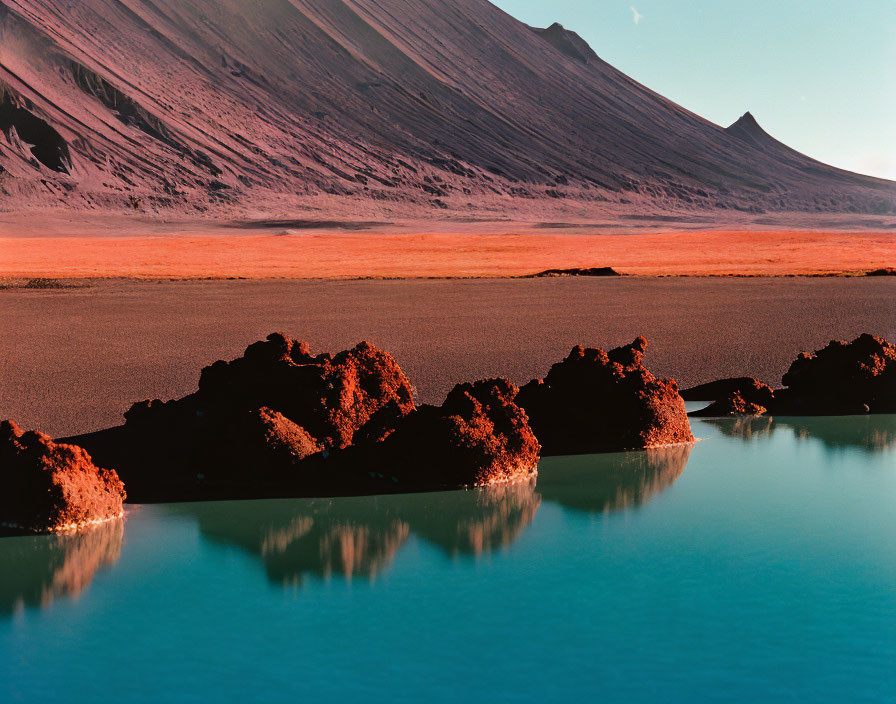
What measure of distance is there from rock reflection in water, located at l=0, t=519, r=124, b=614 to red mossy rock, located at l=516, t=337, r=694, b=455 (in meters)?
3.26

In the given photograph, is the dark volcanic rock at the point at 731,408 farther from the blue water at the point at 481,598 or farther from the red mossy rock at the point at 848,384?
the blue water at the point at 481,598

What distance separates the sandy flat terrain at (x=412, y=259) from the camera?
3178cm

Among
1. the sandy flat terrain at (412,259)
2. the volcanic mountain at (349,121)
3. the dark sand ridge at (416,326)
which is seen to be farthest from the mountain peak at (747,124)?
the dark sand ridge at (416,326)

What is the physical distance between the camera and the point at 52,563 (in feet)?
18.6

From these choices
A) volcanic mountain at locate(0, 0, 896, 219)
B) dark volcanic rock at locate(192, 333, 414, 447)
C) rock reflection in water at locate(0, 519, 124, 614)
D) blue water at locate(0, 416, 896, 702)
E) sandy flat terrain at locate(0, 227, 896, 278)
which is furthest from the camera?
volcanic mountain at locate(0, 0, 896, 219)

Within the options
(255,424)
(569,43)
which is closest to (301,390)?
(255,424)

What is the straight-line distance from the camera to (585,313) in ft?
59.9

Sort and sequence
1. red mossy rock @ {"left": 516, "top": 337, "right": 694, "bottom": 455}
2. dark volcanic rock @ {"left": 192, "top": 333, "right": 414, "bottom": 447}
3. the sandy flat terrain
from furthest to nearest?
the sandy flat terrain < red mossy rock @ {"left": 516, "top": 337, "right": 694, "bottom": 455} < dark volcanic rock @ {"left": 192, "top": 333, "right": 414, "bottom": 447}

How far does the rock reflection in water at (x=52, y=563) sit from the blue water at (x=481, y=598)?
0.01 m

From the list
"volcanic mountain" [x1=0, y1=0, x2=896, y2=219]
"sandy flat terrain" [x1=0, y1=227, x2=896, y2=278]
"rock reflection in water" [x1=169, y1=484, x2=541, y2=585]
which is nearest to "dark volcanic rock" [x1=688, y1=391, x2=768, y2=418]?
"rock reflection in water" [x1=169, y1=484, x2=541, y2=585]

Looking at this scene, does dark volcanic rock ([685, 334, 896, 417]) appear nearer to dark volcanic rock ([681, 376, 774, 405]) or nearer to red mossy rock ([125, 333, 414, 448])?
dark volcanic rock ([681, 376, 774, 405])

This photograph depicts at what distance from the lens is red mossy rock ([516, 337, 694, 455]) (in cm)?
813

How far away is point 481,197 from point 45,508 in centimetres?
9548

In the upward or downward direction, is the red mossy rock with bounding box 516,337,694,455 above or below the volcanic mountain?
below
